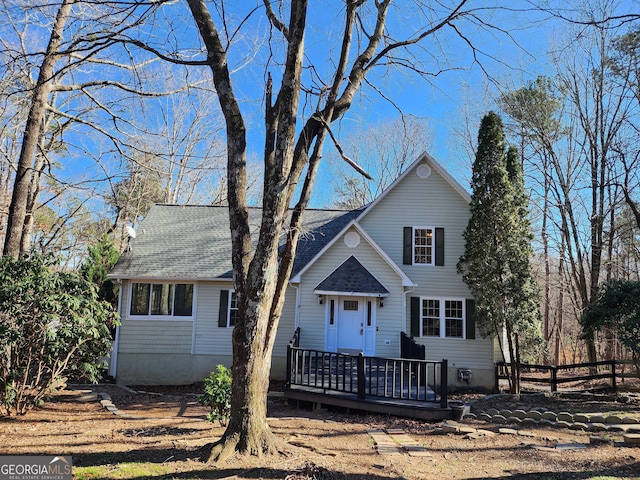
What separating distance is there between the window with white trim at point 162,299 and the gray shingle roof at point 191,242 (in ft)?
1.72

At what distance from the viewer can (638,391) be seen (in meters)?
12.9

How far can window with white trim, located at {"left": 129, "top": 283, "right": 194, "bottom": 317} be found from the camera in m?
13.7

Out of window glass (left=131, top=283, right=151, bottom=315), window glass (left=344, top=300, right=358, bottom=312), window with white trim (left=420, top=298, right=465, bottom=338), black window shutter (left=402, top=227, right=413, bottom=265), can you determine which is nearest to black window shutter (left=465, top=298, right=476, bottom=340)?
window with white trim (left=420, top=298, right=465, bottom=338)

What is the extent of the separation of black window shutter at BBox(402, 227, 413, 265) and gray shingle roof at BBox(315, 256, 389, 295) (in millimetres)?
1614

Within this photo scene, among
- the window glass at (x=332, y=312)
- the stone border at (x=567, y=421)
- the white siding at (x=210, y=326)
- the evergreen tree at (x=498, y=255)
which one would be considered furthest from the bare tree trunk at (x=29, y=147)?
the evergreen tree at (x=498, y=255)

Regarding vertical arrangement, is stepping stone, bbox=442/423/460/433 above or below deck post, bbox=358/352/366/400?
below

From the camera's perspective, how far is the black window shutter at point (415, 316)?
13781 mm

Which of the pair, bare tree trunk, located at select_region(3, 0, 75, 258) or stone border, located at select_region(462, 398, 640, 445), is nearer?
stone border, located at select_region(462, 398, 640, 445)

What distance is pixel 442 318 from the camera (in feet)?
45.5

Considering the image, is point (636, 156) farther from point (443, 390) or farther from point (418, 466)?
point (418, 466)

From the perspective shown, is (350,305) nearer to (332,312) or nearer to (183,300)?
(332,312)

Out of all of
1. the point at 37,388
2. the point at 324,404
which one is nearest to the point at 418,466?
the point at 324,404

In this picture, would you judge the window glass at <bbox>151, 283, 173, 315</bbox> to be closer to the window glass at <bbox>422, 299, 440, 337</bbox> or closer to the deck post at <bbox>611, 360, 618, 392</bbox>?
the window glass at <bbox>422, 299, 440, 337</bbox>

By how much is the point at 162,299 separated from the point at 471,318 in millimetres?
10101
